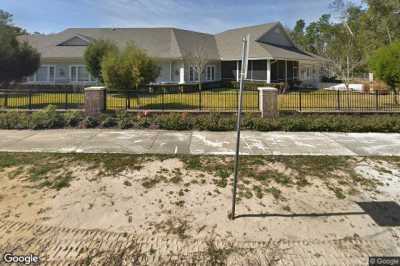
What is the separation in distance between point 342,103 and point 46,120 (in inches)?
515

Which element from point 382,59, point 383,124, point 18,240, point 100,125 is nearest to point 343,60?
point 382,59

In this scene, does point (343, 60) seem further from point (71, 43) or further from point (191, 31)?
point (71, 43)

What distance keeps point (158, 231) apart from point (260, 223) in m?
1.61

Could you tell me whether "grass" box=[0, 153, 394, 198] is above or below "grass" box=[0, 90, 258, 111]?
below

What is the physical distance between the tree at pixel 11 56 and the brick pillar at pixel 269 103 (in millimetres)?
13845

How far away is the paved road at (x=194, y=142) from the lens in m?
8.05

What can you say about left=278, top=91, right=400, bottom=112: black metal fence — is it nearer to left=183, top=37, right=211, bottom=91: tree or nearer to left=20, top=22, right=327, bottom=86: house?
left=183, top=37, right=211, bottom=91: tree

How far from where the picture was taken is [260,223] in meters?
4.71

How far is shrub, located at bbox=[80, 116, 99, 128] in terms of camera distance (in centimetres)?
1103

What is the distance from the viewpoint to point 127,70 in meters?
14.0

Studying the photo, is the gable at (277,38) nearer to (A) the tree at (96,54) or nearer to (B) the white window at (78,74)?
(A) the tree at (96,54)

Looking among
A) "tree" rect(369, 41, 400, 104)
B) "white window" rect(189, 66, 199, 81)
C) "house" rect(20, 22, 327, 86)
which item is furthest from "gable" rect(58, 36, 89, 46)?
"tree" rect(369, 41, 400, 104)

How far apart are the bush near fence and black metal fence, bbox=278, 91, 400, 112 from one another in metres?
0.84

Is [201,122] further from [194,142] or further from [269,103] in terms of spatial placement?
[269,103]
